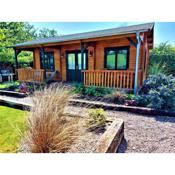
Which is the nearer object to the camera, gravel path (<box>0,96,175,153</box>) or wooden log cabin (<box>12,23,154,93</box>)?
gravel path (<box>0,96,175,153</box>)

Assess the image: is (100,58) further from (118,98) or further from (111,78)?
(118,98)

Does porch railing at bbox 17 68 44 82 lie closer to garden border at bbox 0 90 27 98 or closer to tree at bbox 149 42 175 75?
garden border at bbox 0 90 27 98

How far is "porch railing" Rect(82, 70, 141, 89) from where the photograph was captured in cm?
711

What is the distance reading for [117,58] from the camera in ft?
27.2

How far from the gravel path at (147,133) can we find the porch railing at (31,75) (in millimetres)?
6747

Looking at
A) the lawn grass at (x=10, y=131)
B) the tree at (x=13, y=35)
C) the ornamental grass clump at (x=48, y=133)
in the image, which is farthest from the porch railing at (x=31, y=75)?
the ornamental grass clump at (x=48, y=133)

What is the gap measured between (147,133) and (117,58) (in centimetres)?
549

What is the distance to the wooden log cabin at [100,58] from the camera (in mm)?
6917

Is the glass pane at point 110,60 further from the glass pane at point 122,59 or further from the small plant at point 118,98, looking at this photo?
the small plant at point 118,98

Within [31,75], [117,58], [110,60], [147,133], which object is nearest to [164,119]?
[147,133]

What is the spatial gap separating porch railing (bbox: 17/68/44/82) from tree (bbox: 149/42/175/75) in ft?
27.5

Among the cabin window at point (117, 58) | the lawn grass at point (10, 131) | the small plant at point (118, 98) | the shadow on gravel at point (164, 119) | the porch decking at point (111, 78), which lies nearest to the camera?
the lawn grass at point (10, 131)

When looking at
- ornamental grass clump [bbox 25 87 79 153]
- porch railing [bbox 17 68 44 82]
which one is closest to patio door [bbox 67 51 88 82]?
porch railing [bbox 17 68 44 82]
